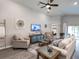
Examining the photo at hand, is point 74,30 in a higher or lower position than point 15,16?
lower

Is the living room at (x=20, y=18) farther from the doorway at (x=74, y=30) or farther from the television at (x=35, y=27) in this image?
the doorway at (x=74, y=30)

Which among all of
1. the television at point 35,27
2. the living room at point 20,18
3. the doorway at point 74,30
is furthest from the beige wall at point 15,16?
the doorway at point 74,30

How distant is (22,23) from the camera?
8.47 metres

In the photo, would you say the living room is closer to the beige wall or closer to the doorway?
the beige wall

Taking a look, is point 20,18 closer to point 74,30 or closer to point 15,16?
point 15,16

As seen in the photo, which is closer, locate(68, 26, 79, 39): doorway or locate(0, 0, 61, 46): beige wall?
locate(0, 0, 61, 46): beige wall

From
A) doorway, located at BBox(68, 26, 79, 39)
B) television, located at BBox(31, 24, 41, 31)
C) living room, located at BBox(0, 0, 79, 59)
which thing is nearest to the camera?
living room, located at BBox(0, 0, 79, 59)

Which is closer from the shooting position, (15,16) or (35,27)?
(15,16)

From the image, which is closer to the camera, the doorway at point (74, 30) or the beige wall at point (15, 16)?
the beige wall at point (15, 16)

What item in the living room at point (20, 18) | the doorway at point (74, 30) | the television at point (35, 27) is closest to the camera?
the living room at point (20, 18)

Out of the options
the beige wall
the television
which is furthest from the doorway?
the beige wall

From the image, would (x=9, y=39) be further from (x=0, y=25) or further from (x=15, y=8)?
(x=15, y=8)

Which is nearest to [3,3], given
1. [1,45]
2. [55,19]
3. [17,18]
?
[17,18]

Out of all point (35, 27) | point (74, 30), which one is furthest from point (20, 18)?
point (74, 30)
